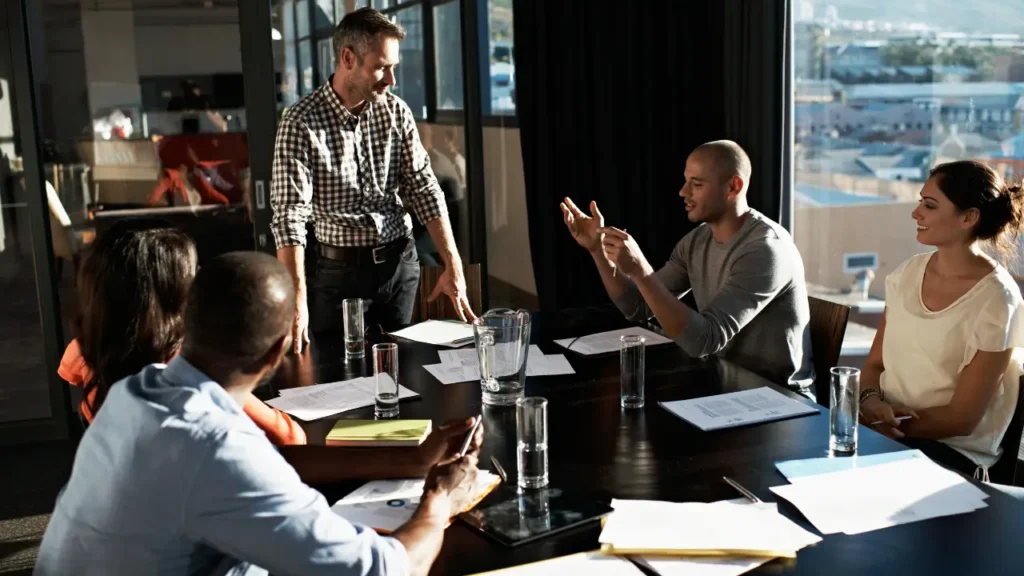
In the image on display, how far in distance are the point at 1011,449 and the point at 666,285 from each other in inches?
48.6

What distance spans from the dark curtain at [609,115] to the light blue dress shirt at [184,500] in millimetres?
3452

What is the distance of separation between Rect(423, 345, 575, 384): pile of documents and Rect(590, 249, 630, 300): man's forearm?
0.46 m

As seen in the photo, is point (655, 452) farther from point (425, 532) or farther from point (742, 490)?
point (425, 532)

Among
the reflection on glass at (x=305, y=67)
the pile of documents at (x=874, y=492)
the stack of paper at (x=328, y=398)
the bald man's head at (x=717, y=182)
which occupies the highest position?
the reflection on glass at (x=305, y=67)

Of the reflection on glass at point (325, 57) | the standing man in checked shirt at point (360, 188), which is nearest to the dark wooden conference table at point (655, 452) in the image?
the standing man in checked shirt at point (360, 188)

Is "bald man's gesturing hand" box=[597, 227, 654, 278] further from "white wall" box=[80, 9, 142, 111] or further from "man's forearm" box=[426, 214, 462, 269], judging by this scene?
"white wall" box=[80, 9, 142, 111]

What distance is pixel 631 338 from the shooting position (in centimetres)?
227

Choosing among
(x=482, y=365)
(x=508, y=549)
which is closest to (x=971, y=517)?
(x=508, y=549)

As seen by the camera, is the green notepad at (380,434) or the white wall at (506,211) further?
the white wall at (506,211)

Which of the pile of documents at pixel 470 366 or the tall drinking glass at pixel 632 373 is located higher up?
the tall drinking glass at pixel 632 373

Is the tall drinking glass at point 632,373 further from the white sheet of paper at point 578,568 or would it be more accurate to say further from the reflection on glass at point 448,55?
the reflection on glass at point 448,55

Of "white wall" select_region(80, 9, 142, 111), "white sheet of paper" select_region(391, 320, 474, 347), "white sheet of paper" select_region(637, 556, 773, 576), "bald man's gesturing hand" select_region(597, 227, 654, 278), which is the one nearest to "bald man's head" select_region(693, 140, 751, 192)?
"bald man's gesturing hand" select_region(597, 227, 654, 278)

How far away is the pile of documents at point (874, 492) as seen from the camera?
1638mm

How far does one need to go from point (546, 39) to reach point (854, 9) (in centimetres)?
139
